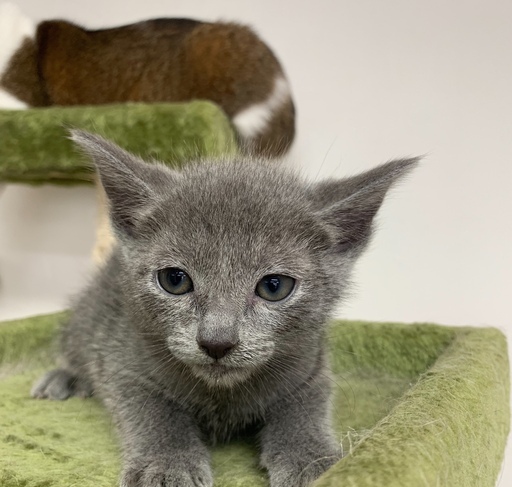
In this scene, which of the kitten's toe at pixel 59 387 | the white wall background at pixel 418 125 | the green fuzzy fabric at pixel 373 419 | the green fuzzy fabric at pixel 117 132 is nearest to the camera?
the green fuzzy fabric at pixel 373 419

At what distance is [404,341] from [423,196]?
0.77m

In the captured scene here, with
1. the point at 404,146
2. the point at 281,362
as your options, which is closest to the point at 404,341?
the point at 281,362

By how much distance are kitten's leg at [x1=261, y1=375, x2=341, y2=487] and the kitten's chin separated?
11cm

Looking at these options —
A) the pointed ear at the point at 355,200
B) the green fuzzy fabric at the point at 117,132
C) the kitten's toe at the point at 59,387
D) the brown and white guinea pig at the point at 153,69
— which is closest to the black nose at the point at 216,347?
the pointed ear at the point at 355,200

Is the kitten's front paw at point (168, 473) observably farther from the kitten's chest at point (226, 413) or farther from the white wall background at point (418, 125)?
the white wall background at point (418, 125)

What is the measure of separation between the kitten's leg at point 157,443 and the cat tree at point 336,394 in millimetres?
37

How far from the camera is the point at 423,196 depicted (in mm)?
1930

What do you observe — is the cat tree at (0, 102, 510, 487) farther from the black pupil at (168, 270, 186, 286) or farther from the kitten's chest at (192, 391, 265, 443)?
the black pupil at (168, 270, 186, 286)

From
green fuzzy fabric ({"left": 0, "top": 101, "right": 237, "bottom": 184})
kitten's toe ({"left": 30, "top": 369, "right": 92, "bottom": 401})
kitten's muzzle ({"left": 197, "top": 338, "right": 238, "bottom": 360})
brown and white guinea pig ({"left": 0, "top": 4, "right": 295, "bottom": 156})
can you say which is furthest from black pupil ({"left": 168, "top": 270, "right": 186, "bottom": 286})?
brown and white guinea pig ({"left": 0, "top": 4, "right": 295, "bottom": 156})

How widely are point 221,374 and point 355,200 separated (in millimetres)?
320

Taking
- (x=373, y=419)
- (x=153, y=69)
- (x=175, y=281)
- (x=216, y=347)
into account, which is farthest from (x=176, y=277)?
(x=153, y=69)

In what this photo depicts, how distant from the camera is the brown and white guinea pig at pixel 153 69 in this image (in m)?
1.86

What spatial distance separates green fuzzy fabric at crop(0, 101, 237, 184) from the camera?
1427mm

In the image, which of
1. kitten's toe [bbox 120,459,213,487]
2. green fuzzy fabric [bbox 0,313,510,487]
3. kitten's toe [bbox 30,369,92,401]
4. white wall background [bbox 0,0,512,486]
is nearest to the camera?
green fuzzy fabric [bbox 0,313,510,487]
